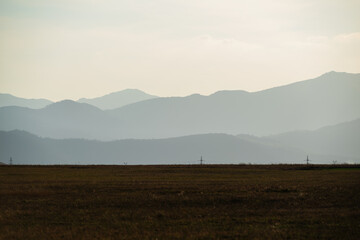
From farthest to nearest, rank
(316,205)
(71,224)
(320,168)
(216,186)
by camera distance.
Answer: (320,168) → (216,186) → (316,205) → (71,224)

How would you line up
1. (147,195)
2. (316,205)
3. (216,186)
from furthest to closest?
(216,186), (147,195), (316,205)

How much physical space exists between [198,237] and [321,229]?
20.8 feet

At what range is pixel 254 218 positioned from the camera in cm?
2762

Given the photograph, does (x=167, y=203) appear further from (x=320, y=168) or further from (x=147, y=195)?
(x=320, y=168)

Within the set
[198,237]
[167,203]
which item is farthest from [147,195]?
[198,237]

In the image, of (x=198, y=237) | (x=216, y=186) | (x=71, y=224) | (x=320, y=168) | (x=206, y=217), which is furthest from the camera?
(x=320, y=168)

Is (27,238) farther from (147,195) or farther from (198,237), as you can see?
(147,195)

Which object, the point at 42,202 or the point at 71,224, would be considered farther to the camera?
the point at 42,202

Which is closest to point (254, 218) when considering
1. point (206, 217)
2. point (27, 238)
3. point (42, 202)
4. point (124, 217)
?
point (206, 217)

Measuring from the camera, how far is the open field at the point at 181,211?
24.1m

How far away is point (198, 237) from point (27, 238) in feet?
26.8

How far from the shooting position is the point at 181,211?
30.1 metres

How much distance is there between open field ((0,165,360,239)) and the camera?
2412cm

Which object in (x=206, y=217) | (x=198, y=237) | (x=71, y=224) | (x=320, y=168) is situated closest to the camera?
(x=198, y=237)
